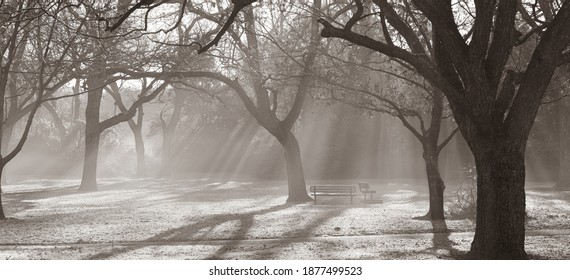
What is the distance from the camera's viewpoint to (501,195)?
28.6ft

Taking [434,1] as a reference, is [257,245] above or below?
below

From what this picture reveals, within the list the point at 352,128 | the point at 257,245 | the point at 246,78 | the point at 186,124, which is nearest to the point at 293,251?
the point at 257,245

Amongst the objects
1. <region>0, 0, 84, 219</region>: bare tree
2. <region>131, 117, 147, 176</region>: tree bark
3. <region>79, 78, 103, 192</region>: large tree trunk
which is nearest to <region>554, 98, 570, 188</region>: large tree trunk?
<region>79, 78, 103, 192</region>: large tree trunk

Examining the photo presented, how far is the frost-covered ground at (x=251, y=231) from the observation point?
10.9 meters

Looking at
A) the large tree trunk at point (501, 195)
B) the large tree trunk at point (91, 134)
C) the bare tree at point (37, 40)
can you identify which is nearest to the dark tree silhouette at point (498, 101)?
the large tree trunk at point (501, 195)

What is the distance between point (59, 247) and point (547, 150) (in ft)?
103

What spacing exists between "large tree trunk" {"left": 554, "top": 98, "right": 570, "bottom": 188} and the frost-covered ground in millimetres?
7303

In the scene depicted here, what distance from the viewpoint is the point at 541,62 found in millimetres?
8680

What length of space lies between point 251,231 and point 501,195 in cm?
676

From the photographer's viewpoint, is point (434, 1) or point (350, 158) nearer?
point (434, 1)

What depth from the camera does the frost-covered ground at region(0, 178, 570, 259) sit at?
35.8 feet

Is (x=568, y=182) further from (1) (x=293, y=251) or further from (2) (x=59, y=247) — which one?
(2) (x=59, y=247)

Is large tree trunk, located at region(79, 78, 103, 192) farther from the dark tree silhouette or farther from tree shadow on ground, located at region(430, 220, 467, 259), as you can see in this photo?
the dark tree silhouette

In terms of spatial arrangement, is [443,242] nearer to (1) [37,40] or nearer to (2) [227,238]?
(2) [227,238]
